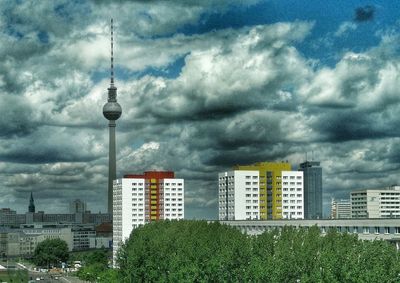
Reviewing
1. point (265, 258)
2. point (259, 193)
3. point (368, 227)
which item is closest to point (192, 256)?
point (265, 258)

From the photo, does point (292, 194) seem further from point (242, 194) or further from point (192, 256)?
point (192, 256)

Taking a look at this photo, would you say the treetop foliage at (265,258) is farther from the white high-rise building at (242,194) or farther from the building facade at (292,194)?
the building facade at (292,194)

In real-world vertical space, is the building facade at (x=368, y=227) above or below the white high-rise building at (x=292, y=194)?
below

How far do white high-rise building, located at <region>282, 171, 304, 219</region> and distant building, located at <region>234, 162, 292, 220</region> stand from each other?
3.12 feet

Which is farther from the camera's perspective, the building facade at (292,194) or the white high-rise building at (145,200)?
the white high-rise building at (145,200)

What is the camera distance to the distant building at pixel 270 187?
16362 cm

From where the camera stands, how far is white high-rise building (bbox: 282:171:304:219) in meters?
164

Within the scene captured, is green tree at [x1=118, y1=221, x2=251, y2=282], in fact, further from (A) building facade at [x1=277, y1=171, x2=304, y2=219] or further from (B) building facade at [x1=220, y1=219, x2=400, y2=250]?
(A) building facade at [x1=277, y1=171, x2=304, y2=219]

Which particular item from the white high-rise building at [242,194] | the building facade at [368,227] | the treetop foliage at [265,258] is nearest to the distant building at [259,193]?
the white high-rise building at [242,194]

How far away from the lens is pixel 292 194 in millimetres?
165750

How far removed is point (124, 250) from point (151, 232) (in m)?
5.44

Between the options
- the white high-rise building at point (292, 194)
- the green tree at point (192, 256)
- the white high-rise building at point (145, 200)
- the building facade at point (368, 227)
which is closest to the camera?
the green tree at point (192, 256)

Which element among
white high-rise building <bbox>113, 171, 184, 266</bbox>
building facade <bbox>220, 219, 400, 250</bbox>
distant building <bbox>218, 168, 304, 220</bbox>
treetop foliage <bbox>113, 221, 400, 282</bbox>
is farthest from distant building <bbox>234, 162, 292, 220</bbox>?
treetop foliage <bbox>113, 221, 400, 282</bbox>

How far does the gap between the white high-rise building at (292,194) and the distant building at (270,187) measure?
95 cm
